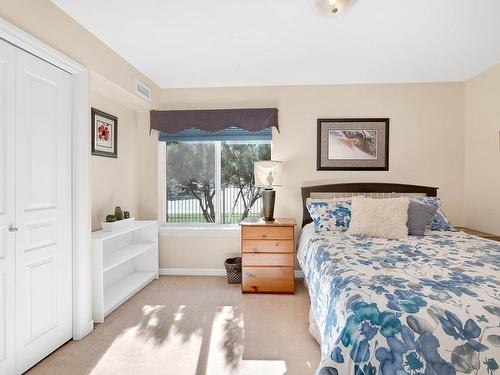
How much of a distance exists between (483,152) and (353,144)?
134 centimetres

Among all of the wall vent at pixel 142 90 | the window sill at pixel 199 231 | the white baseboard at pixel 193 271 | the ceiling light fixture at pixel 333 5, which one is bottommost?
the white baseboard at pixel 193 271

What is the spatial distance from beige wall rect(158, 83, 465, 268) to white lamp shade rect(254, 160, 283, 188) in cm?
32

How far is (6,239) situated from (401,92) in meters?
3.98

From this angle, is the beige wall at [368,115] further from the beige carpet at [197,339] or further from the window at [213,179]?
the beige carpet at [197,339]

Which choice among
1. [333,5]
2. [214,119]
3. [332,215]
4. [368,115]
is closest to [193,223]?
[214,119]

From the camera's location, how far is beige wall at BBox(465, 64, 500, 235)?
9.71 ft

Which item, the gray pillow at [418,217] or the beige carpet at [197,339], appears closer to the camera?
the beige carpet at [197,339]

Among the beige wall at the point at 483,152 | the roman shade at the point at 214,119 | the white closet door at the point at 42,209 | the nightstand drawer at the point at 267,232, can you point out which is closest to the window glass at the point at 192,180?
the roman shade at the point at 214,119

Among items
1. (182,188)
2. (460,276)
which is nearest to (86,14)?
(182,188)

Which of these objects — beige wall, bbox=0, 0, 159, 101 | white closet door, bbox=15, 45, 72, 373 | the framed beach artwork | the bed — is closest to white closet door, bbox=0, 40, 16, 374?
white closet door, bbox=15, 45, 72, 373

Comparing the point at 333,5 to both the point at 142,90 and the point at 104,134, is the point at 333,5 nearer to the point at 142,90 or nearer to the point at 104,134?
the point at 142,90

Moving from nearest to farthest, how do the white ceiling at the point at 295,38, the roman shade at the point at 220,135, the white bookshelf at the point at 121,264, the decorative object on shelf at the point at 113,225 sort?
the white ceiling at the point at 295,38, the white bookshelf at the point at 121,264, the decorative object on shelf at the point at 113,225, the roman shade at the point at 220,135

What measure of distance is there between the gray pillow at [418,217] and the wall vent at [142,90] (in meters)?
3.01

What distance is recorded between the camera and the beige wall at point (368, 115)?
3.45m
